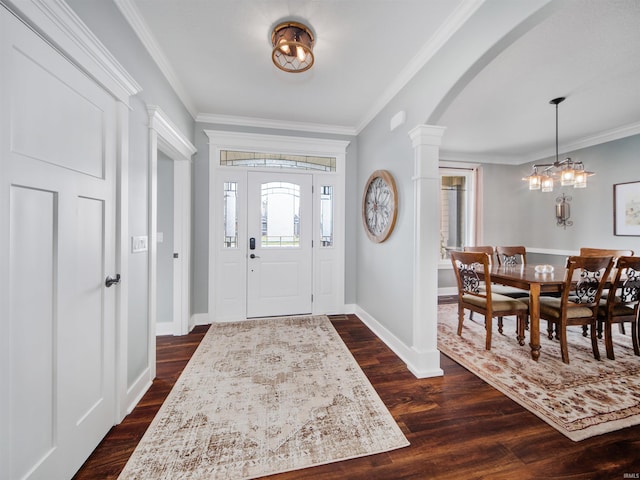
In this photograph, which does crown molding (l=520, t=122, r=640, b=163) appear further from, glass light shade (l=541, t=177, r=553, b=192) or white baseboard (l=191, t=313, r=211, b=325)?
white baseboard (l=191, t=313, r=211, b=325)

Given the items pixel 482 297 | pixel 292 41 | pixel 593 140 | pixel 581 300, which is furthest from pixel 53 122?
pixel 593 140

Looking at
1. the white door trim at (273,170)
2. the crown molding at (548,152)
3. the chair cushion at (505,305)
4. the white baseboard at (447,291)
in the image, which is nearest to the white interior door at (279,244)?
the white door trim at (273,170)

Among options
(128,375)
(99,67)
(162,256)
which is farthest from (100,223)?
(162,256)

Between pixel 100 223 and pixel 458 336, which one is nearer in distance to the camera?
pixel 100 223

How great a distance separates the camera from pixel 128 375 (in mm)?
1770

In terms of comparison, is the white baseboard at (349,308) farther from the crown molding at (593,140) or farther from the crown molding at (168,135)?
the crown molding at (593,140)

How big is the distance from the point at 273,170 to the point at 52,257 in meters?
2.57

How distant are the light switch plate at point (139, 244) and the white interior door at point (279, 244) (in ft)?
4.84

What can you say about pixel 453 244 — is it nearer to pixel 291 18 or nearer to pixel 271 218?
pixel 271 218

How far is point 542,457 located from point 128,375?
2543 mm

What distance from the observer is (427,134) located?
6.92ft

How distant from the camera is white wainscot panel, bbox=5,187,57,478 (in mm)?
972

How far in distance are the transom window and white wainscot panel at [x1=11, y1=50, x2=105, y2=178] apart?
1.97 m

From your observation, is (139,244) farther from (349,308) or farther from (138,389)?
(349,308)
